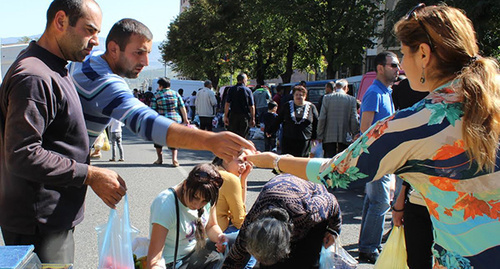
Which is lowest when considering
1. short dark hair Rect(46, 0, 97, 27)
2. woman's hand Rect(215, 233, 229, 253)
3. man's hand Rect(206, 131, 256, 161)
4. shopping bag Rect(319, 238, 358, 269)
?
woman's hand Rect(215, 233, 229, 253)

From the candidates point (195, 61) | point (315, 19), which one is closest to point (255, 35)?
point (315, 19)

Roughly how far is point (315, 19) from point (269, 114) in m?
12.4

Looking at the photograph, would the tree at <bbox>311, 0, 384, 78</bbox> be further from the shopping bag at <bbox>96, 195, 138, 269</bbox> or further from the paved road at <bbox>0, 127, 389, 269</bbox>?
the shopping bag at <bbox>96, 195, 138, 269</bbox>

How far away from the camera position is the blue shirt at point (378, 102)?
4.66 metres

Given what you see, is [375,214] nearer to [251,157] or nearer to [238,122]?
[251,157]

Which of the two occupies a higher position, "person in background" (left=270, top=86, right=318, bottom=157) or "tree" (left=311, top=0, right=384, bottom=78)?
"tree" (left=311, top=0, right=384, bottom=78)

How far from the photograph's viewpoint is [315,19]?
22.1 meters

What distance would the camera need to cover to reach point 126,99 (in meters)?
2.22

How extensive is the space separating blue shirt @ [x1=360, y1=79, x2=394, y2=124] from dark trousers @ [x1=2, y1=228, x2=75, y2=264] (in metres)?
3.30

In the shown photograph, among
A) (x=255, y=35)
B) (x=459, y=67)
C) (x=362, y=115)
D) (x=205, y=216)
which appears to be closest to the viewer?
(x=459, y=67)

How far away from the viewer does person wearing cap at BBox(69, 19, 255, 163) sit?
2109 mm

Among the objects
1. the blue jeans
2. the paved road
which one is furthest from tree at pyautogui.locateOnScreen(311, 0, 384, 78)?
the blue jeans

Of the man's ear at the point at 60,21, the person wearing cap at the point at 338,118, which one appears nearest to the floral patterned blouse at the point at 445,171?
the man's ear at the point at 60,21

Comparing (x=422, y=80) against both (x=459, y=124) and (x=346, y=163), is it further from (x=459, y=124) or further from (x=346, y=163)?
(x=346, y=163)
